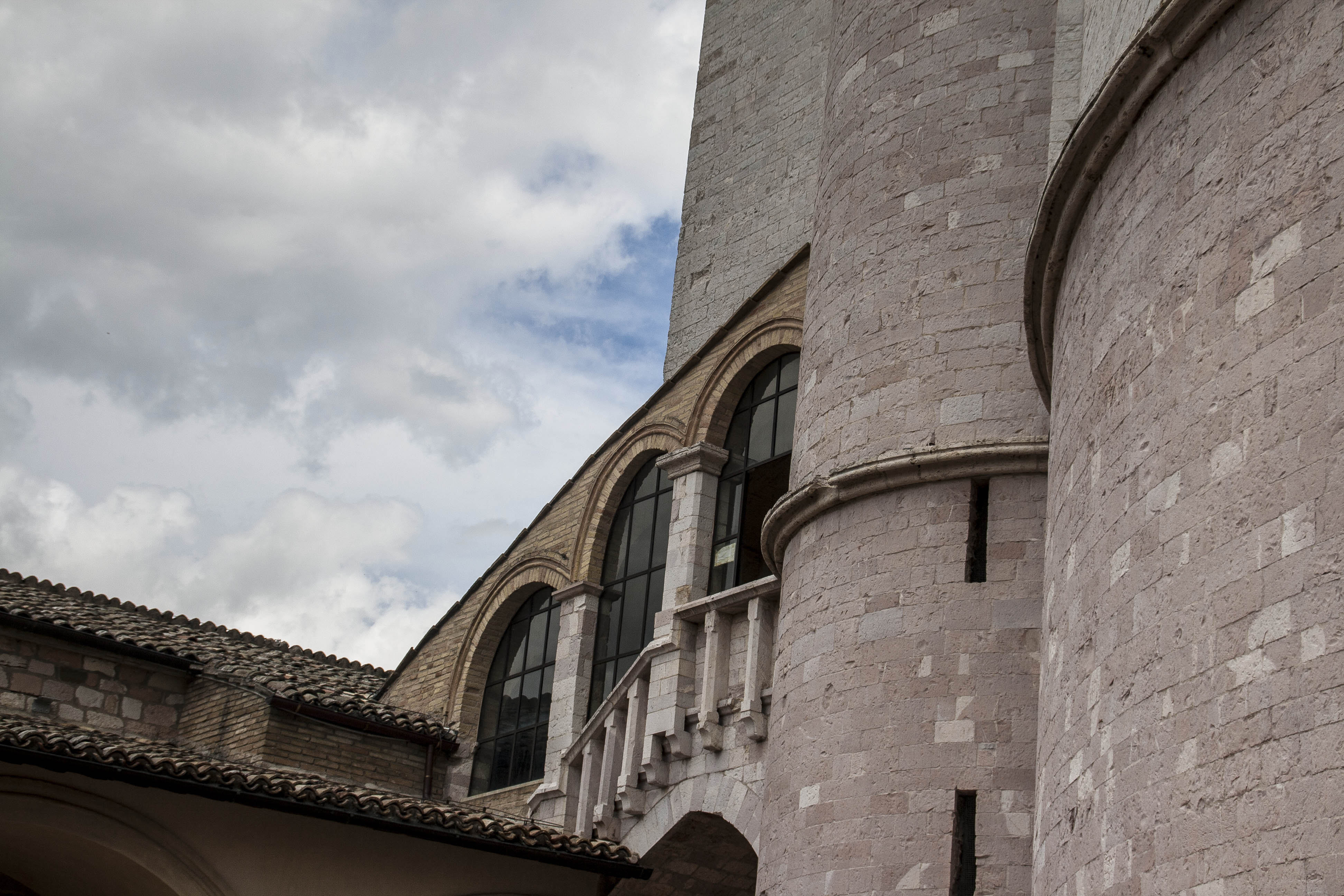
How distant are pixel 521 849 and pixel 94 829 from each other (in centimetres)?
295

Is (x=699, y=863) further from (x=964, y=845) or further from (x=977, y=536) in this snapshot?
(x=977, y=536)

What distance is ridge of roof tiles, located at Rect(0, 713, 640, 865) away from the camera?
9.89 m

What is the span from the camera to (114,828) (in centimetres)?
1038

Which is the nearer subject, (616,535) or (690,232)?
(616,535)

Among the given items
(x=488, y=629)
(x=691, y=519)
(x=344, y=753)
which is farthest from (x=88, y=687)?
(x=691, y=519)

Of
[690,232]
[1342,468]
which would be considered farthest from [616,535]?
[1342,468]

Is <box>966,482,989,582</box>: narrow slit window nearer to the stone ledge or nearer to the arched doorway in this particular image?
the stone ledge

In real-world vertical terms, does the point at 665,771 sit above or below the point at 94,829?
above

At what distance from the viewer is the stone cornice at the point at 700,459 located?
43.5 ft

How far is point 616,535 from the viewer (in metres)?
14.5

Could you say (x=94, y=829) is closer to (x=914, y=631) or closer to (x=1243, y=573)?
(x=914, y=631)

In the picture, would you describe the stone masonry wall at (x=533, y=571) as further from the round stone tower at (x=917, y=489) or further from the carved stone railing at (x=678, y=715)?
the round stone tower at (x=917, y=489)

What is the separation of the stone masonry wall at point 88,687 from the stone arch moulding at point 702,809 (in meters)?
4.92

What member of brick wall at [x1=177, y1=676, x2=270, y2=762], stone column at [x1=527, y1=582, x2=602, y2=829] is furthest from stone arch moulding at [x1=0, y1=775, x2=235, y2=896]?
stone column at [x1=527, y1=582, x2=602, y2=829]
